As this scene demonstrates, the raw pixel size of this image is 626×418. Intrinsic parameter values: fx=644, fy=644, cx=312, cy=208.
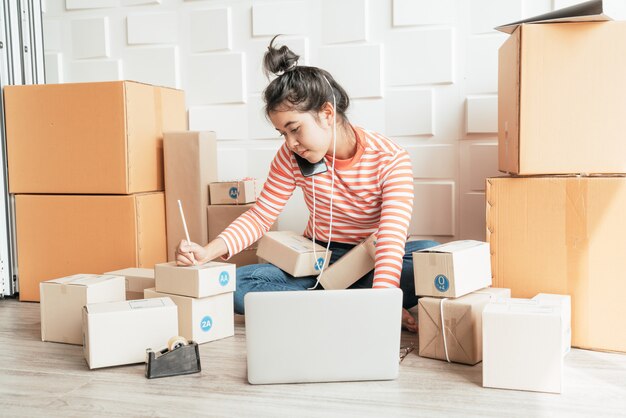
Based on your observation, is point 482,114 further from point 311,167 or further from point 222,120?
point 222,120

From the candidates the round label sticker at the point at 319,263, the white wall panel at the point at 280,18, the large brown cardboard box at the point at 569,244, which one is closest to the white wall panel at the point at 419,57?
the white wall panel at the point at 280,18

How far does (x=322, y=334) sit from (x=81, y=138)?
134 cm

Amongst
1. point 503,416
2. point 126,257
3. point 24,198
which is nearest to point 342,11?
point 126,257

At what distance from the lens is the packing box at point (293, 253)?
1986 mm

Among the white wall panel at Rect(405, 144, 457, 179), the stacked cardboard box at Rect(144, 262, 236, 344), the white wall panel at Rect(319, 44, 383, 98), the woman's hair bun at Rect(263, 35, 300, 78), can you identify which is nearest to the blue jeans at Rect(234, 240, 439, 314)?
the stacked cardboard box at Rect(144, 262, 236, 344)

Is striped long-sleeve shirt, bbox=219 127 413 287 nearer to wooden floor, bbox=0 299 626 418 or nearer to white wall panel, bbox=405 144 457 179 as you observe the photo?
wooden floor, bbox=0 299 626 418

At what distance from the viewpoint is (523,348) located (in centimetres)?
144

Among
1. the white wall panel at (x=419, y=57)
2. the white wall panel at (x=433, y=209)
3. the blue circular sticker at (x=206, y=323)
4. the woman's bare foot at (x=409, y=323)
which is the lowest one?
the woman's bare foot at (x=409, y=323)

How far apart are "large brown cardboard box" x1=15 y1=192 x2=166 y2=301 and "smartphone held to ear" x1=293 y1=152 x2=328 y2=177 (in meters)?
0.70

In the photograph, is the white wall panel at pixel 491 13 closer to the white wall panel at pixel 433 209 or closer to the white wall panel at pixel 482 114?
the white wall panel at pixel 482 114

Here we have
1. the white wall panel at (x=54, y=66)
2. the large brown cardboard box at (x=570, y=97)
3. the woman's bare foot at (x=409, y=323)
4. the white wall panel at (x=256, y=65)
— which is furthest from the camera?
the white wall panel at (x=54, y=66)

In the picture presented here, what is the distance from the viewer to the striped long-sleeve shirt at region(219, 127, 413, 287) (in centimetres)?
177

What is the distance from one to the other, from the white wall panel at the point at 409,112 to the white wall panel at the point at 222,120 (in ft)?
2.00

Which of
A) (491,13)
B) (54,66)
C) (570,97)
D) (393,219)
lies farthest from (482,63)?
(54,66)
